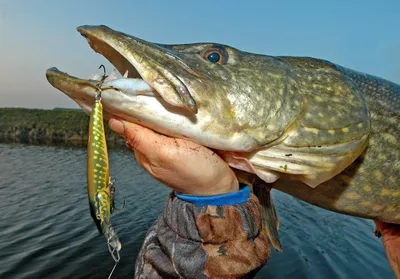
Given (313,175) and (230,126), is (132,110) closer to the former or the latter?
(230,126)

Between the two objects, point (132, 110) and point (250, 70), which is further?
point (250, 70)

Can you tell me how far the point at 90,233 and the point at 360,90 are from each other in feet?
28.2

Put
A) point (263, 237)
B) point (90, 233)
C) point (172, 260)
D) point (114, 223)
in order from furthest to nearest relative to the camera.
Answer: point (114, 223), point (90, 233), point (263, 237), point (172, 260)

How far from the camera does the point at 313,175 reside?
2.26 meters

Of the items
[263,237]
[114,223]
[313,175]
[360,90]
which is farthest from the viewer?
[114,223]

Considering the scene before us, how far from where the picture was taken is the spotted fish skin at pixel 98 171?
1.65 m

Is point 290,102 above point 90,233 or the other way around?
above

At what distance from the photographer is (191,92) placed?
6.11 feet

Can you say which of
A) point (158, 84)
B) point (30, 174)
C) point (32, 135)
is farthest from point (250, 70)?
point (32, 135)

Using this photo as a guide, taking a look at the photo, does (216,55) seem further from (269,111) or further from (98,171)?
(98,171)

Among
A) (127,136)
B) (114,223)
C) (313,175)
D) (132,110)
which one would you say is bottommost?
(114,223)

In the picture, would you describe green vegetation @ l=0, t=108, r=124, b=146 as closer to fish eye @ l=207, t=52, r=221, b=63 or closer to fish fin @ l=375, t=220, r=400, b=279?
fish fin @ l=375, t=220, r=400, b=279

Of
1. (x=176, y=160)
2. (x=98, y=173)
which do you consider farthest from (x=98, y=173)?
(x=176, y=160)

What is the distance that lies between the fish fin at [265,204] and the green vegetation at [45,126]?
37.3m
